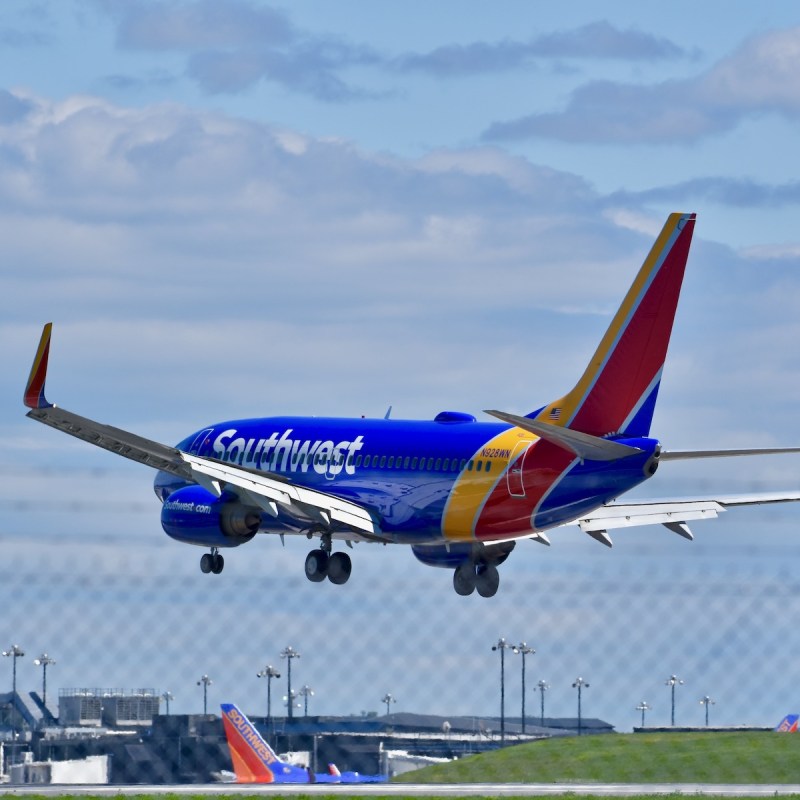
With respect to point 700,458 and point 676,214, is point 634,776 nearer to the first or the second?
point 700,458

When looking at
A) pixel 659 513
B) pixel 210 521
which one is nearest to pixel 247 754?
pixel 210 521

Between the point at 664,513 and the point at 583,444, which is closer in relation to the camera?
the point at 583,444

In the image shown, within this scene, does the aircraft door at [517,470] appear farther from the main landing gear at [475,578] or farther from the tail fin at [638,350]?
the main landing gear at [475,578]

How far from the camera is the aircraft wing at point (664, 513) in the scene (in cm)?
6097

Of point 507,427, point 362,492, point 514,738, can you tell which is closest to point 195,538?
point 362,492

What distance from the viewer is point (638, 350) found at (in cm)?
5550

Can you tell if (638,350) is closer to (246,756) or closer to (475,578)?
(475,578)

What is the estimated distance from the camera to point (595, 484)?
5453 centimetres

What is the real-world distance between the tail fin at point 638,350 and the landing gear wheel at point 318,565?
1105 cm

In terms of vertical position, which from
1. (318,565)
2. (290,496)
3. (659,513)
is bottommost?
(318,565)

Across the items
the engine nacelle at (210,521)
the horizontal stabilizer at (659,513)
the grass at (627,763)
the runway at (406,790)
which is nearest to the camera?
the runway at (406,790)

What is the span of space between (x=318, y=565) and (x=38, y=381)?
46.0 feet

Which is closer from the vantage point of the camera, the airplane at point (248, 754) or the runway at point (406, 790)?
the runway at point (406, 790)

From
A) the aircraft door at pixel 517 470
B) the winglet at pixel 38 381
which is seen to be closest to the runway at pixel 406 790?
the winglet at pixel 38 381
